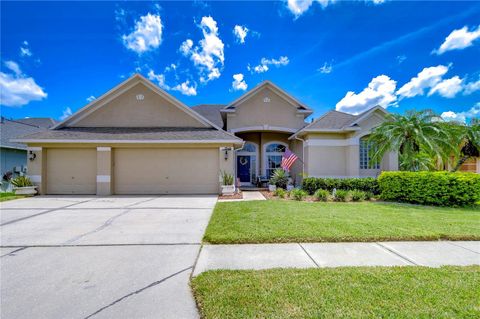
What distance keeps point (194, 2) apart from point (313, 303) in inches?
512

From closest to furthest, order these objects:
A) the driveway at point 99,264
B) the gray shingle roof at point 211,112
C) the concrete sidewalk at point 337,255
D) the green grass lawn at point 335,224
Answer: the driveway at point 99,264
the concrete sidewalk at point 337,255
the green grass lawn at point 335,224
the gray shingle roof at point 211,112

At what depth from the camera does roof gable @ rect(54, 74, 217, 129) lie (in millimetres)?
13812

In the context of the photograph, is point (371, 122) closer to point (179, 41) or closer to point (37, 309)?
point (179, 41)

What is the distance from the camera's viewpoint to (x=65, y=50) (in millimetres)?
12562

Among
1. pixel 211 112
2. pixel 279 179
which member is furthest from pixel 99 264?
pixel 211 112

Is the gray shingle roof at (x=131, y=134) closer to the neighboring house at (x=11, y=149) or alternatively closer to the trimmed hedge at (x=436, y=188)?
the neighboring house at (x=11, y=149)

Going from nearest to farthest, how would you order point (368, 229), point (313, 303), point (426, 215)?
1. point (313, 303)
2. point (368, 229)
3. point (426, 215)

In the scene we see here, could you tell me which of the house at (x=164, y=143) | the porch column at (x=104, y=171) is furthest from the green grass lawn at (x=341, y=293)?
the porch column at (x=104, y=171)

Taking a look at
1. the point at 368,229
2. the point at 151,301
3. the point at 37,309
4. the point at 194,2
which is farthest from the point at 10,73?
the point at 368,229

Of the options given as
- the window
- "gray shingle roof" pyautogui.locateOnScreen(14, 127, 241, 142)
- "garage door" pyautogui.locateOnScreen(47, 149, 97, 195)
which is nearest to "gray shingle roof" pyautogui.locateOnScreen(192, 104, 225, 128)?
"gray shingle roof" pyautogui.locateOnScreen(14, 127, 241, 142)

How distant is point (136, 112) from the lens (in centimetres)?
1390

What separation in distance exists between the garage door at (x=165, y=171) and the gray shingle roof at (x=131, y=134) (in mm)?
855

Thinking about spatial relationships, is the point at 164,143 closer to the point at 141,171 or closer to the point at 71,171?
the point at 141,171

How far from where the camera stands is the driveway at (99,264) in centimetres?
279
